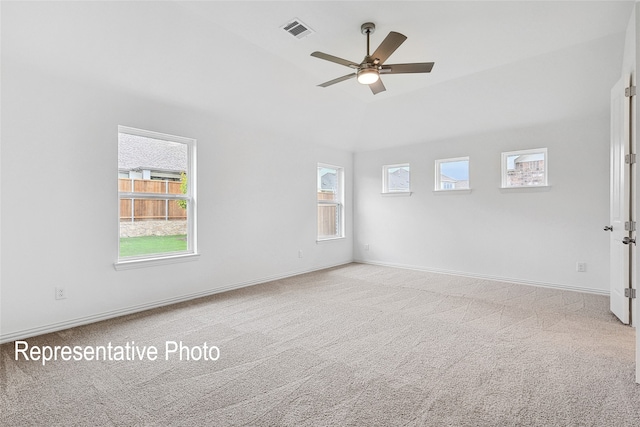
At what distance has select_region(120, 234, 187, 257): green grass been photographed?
3625 millimetres

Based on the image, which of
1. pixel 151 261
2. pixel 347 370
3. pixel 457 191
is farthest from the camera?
pixel 457 191

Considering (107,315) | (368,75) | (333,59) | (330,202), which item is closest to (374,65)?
(368,75)

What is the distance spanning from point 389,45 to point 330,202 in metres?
3.95

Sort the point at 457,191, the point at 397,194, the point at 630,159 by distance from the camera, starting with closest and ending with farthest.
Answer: the point at 630,159
the point at 457,191
the point at 397,194

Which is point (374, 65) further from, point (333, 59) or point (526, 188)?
point (526, 188)

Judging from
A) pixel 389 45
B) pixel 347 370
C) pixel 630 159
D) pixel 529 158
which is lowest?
pixel 347 370

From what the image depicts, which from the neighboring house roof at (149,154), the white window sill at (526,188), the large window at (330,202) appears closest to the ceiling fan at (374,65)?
the neighboring house roof at (149,154)

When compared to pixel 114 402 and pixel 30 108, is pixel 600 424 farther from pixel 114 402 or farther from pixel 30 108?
pixel 30 108

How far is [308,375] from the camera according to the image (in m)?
2.27

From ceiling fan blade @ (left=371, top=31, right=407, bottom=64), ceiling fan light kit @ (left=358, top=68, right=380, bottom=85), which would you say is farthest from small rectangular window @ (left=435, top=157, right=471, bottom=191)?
ceiling fan blade @ (left=371, top=31, right=407, bottom=64)

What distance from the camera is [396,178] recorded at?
6391 mm

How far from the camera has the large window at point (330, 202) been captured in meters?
6.33

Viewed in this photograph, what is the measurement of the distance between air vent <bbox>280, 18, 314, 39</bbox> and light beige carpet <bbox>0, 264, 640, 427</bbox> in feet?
10.1

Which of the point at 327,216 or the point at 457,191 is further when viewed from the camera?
the point at 327,216
